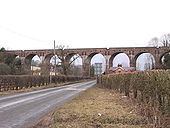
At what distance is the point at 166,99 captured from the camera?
8.51 metres

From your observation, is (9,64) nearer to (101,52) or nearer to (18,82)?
(101,52)

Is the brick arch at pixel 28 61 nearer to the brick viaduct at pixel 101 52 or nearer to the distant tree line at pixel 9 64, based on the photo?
the brick viaduct at pixel 101 52

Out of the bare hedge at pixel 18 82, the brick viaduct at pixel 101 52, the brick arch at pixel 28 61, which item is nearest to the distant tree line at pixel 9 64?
the brick arch at pixel 28 61

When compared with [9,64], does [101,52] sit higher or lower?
higher

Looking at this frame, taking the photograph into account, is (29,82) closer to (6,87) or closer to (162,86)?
(6,87)

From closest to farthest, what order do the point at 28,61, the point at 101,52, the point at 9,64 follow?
the point at 9,64
the point at 101,52
the point at 28,61

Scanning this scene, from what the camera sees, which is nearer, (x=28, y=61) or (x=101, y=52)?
(x=101, y=52)

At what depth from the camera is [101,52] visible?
316 feet

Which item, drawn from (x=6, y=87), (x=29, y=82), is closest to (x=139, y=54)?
(x=29, y=82)

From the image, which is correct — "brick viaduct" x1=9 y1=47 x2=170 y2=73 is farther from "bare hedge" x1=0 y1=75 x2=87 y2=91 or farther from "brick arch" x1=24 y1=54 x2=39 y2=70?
"bare hedge" x1=0 y1=75 x2=87 y2=91

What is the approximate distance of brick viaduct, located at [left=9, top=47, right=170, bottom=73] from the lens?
8619 centimetres

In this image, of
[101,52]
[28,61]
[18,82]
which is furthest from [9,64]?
[18,82]

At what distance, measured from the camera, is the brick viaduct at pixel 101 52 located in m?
86.2

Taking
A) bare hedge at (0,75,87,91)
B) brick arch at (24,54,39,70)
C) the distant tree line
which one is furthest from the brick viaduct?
bare hedge at (0,75,87,91)
